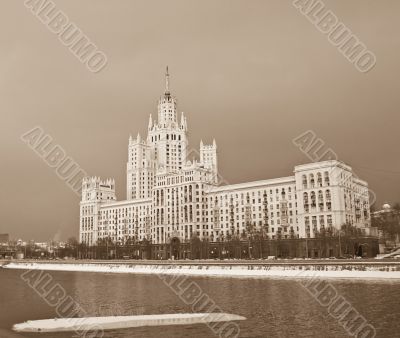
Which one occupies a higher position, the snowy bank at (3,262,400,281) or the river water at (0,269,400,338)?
the snowy bank at (3,262,400,281)

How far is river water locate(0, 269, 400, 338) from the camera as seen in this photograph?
3155 centimetres

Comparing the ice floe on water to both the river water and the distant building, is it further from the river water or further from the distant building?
the distant building

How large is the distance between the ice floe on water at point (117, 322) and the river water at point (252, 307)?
1.31 metres

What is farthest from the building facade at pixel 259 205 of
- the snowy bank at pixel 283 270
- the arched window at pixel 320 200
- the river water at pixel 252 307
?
the river water at pixel 252 307

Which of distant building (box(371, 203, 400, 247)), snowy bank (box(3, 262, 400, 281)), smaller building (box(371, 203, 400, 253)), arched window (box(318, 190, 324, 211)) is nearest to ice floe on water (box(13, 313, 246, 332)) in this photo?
snowy bank (box(3, 262, 400, 281))

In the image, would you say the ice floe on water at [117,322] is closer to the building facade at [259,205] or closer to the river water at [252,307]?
the river water at [252,307]

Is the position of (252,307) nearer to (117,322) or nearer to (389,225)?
(117,322)

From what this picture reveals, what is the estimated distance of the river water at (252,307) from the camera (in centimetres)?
3155

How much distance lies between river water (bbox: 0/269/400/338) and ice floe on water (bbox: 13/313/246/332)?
1.31 m

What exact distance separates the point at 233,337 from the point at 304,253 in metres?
111

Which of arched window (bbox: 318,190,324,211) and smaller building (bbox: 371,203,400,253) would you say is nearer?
smaller building (bbox: 371,203,400,253)

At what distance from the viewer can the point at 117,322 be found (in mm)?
34125

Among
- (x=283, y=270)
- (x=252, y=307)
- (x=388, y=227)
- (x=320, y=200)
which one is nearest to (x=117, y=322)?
(x=252, y=307)

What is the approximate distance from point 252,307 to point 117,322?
557 inches
